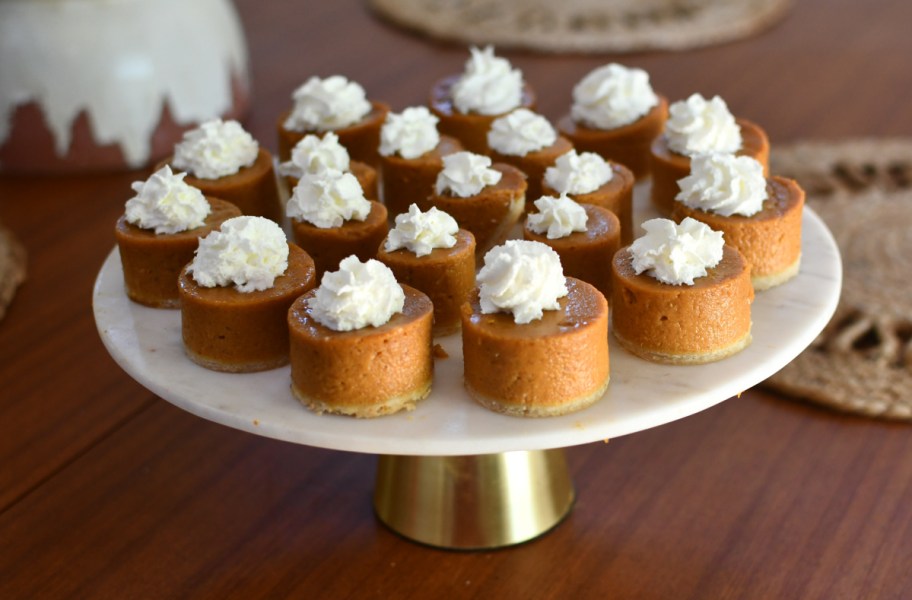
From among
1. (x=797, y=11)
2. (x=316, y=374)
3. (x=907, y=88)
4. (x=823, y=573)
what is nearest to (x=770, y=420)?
(x=823, y=573)

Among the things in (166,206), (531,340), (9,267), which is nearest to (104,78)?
(9,267)

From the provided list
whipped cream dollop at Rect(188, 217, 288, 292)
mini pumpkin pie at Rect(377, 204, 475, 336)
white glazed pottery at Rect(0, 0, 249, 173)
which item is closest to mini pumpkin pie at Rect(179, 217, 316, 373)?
whipped cream dollop at Rect(188, 217, 288, 292)

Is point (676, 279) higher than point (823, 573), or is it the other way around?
point (676, 279)

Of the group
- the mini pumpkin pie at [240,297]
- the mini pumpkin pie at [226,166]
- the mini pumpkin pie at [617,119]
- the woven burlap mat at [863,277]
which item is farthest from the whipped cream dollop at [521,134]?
the woven burlap mat at [863,277]

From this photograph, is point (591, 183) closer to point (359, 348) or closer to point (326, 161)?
point (326, 161)

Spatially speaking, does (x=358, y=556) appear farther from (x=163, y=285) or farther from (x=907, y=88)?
(x=907, y=88)

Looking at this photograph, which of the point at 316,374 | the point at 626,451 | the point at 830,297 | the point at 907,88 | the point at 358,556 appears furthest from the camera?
the point at 907,88

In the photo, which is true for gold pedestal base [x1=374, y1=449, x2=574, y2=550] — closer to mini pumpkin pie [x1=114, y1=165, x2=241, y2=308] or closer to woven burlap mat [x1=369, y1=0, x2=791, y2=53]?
mini pumpkin pie [x1=114, y1=165, x2=241, y2=308]
